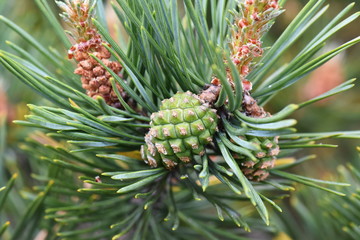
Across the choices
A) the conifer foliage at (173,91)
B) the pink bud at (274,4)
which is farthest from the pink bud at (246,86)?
the pink bud at (274,4)

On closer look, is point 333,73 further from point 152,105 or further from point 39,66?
point 39,66

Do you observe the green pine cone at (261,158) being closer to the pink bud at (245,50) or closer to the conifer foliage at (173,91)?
the conifer foliage at (173,91)

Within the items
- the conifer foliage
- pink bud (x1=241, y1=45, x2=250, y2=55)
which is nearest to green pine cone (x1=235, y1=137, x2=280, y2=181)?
the conifer foliage

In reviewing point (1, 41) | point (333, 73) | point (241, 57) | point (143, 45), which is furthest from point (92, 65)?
point (333, 73)

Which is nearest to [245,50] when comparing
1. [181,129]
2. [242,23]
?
[242,23]

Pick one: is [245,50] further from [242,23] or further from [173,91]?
[173,91]

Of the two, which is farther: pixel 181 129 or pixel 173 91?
pixel 173 91

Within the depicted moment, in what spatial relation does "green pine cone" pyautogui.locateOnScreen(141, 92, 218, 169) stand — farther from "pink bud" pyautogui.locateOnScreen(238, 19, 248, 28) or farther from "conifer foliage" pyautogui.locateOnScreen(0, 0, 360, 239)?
"pink bud" pyautogui.locateOnScreen(238, 19, 248, 28)
